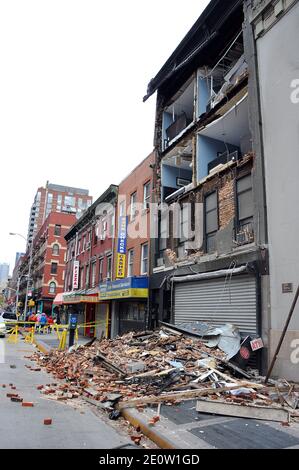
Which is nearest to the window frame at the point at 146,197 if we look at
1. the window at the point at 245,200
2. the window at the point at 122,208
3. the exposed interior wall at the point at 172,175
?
the exposed interior wall at the point at 172,175

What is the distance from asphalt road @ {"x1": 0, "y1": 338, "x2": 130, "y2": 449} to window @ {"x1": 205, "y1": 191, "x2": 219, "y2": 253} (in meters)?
8.75

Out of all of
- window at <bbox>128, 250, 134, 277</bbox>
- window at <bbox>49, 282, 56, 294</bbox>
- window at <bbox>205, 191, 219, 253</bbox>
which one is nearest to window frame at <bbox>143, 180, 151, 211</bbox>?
window at <bbox>128, 250, 134, 277</bbox>

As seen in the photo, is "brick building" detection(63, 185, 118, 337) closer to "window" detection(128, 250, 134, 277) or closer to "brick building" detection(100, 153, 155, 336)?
"brick building" detection(100, 153, 155, 336)

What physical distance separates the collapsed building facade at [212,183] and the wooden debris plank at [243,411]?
170 inches

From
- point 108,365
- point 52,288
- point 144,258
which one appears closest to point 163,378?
point 108,365

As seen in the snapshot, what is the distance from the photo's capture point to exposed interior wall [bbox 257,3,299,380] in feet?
34.3

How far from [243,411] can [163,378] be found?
2802mm

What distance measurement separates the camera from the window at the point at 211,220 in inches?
600

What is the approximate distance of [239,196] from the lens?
1388cm

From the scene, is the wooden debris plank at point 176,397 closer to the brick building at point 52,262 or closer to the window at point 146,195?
the window at point 146,195

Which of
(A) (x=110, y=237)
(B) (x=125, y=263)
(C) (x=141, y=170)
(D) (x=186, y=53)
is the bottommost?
(B) (x=125, y=263)
